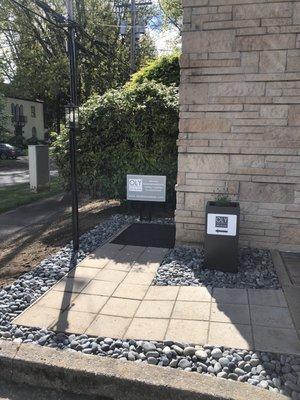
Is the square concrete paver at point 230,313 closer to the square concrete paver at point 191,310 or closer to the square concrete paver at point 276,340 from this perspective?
the square concrete paver at point 191,310

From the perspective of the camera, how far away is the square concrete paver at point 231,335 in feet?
11.0

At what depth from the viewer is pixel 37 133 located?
157ft

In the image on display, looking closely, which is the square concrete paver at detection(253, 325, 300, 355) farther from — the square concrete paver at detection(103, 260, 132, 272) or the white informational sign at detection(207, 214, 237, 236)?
the square concrete paver at detection(103, 260, 132, 272)

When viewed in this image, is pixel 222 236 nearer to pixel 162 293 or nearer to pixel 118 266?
pixel 162 293

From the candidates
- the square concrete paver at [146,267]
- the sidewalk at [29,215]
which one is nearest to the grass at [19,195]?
the sidewalk at [29,215]

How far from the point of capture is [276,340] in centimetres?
337

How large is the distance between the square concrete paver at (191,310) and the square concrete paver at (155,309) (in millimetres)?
72

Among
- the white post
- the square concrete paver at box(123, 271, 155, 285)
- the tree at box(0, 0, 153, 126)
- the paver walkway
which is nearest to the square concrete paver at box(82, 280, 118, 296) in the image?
the paver walkway

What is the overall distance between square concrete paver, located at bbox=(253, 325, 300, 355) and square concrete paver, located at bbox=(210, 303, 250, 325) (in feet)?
0.59

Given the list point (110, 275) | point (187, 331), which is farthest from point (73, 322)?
point (110, 275)

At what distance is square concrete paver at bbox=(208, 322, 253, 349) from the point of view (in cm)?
334

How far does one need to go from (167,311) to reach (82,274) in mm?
1476

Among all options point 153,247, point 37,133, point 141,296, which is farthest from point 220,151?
point 37,133

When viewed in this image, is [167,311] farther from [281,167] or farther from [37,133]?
[37,133]
